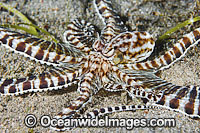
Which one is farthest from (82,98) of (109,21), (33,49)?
(109,21)

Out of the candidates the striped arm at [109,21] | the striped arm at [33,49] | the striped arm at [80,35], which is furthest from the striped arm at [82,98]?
the striped arm at [109,21]

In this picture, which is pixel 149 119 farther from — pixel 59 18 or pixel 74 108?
pixel 59 18

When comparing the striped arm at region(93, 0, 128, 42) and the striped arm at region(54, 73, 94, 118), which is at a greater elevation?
the striped arm at region(93, 0, 128, 42)

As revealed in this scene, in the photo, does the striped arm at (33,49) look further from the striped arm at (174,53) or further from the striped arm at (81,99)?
the striped arm at (174,53)

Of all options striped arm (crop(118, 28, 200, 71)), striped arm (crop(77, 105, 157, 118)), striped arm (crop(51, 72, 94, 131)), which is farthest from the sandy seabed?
striped arm (crop(118, 28, 200, 71))

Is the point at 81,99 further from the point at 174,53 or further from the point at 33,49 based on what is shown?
the point at 174,53

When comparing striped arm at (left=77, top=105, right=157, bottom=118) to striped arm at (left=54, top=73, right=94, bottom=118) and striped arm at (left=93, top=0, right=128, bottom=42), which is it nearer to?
striped arm at (left=54, top=73, right=94, bottom=118)
